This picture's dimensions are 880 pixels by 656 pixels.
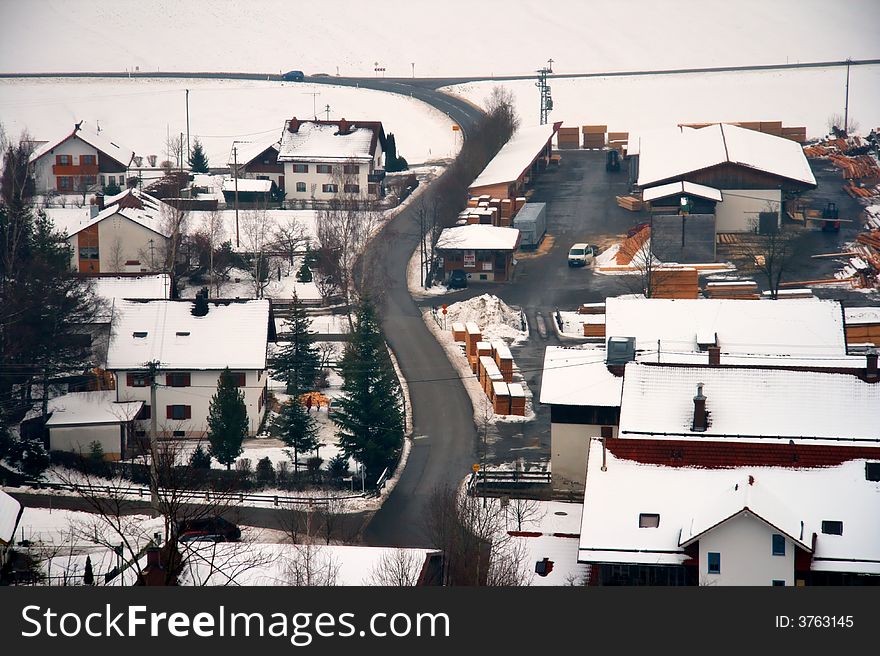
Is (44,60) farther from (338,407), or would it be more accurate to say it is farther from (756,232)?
(338,407)

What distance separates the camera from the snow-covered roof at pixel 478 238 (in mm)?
51938

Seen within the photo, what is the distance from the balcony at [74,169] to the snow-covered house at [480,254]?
2234 centimetres

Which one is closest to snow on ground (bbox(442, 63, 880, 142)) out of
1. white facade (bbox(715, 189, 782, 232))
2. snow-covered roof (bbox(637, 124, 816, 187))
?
snow-covered roof (bbox(637, 124, 816, 187))

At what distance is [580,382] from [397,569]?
11.3 m

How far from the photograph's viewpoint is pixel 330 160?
65938 mm

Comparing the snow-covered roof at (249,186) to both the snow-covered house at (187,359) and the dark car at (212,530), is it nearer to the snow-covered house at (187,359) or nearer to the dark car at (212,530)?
the snow-covered house at (187,359)

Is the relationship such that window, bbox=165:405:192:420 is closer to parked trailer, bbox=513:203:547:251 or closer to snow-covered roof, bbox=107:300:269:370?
snow-covered roof, bbox=107:300:269:370

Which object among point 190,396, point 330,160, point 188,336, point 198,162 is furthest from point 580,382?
point 198,162

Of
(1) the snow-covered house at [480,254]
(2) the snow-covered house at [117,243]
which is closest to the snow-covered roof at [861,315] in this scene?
(1) the snow-covered house at [480,254]

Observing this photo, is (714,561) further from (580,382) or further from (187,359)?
(187,359)

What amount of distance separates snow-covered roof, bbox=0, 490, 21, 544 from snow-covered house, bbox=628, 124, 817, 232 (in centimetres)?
3317

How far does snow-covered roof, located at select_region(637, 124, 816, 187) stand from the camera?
58.7 meters

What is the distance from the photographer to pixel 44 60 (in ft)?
379

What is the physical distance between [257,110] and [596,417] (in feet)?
220
